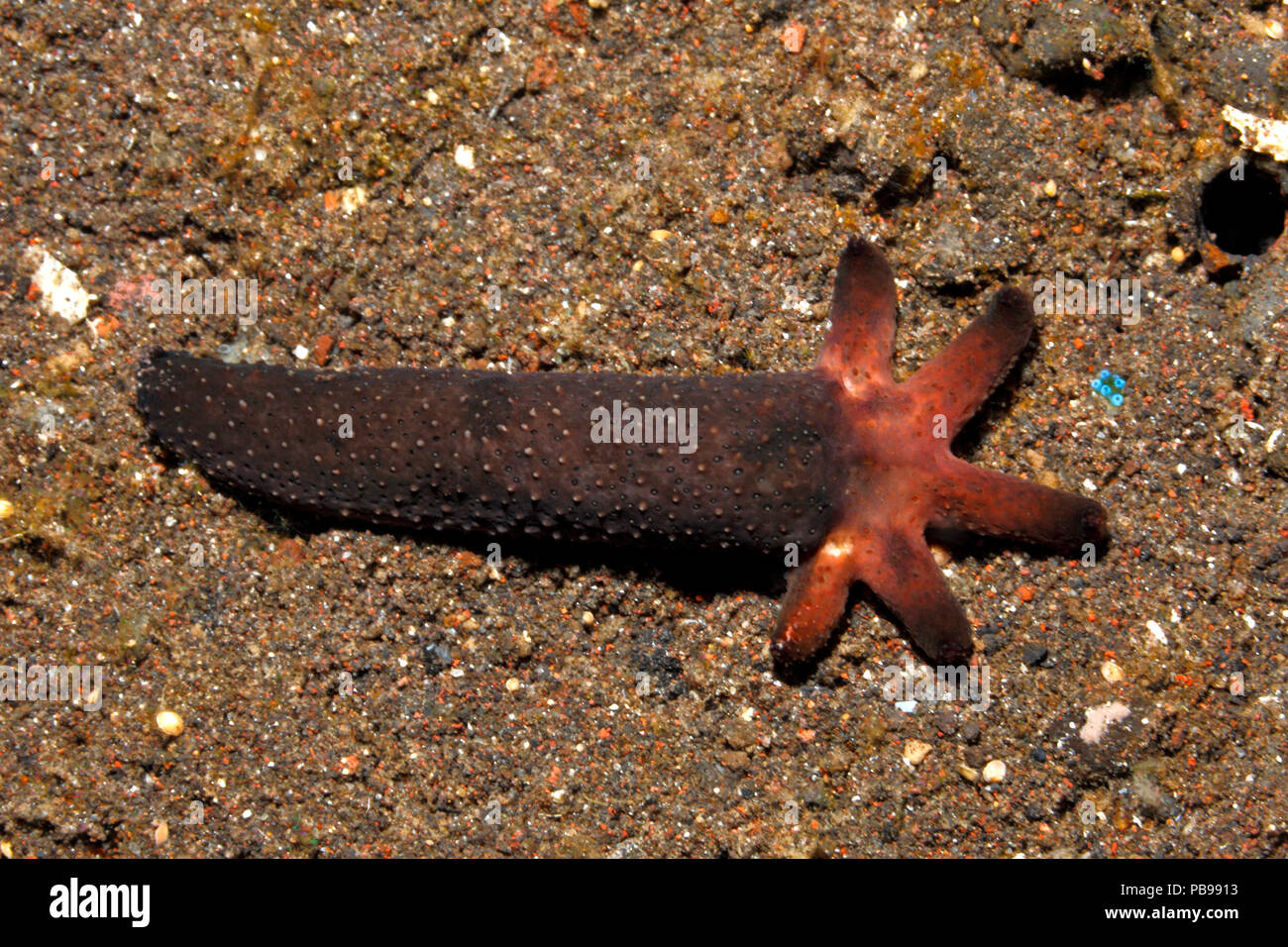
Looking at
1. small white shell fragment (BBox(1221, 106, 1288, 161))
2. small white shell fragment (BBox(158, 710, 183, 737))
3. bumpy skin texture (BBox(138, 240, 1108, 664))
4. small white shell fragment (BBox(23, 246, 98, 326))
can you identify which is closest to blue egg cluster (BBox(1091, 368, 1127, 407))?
bumpy skin texture (BBox(138, 240, 1108, 664))

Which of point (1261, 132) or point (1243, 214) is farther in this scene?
point (1243, 214)

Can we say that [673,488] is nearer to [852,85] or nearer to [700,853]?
[700,853]

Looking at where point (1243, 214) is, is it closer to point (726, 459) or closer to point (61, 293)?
point (726, 459)

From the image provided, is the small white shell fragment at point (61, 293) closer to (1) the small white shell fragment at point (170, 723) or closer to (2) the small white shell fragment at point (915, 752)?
(1) the small white shell fragment at point (170, 723)

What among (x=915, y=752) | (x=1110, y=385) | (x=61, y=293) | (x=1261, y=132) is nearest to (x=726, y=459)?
(x=915, y=752)

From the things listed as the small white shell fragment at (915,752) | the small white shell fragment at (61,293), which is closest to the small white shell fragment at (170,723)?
the small white shell fragment at (61,293)

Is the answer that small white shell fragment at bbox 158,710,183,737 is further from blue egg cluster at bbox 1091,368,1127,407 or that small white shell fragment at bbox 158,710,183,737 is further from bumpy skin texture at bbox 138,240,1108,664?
blue egg cluster at bbox 1091,368,1127,407

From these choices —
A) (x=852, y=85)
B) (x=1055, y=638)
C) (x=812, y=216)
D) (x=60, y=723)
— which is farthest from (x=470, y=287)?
(x=1055, y=638)
